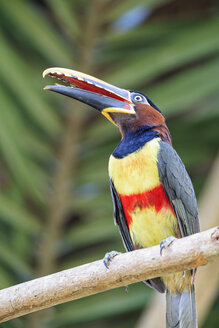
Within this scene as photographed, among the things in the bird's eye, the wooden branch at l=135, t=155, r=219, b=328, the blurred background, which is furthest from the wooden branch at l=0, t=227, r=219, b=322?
the blurred background

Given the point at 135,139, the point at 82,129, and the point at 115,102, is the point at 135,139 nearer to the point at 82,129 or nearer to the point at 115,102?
A: the point at 115,102

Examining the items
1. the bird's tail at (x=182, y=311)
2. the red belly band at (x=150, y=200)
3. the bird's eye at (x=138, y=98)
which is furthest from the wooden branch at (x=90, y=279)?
the bird's eye at (x=138, y=98)

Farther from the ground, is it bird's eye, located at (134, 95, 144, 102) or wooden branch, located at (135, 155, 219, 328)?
bird's eye, located at (134, 95, 144, 102)

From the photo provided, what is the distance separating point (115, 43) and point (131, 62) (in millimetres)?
195

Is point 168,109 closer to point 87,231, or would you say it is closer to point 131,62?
point 131,62

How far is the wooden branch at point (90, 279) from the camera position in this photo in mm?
2154

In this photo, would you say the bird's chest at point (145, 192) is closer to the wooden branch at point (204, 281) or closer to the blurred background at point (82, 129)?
the wooden branch at point (204, 281)

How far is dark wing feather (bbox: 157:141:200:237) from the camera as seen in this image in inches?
109

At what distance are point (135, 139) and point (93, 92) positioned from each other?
0.28 meters

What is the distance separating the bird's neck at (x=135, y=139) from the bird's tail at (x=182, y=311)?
26.0 inches

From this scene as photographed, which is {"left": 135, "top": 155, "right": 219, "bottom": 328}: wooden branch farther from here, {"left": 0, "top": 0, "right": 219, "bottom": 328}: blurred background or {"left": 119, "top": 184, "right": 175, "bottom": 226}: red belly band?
{"left": 0, "top": 0, "right": 219, "bottom": 328}: blurred background

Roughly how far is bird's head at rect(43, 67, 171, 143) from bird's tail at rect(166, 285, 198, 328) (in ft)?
2.24

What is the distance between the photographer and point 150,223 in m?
2.79

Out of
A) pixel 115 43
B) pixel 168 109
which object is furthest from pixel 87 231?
pixel 115 43
